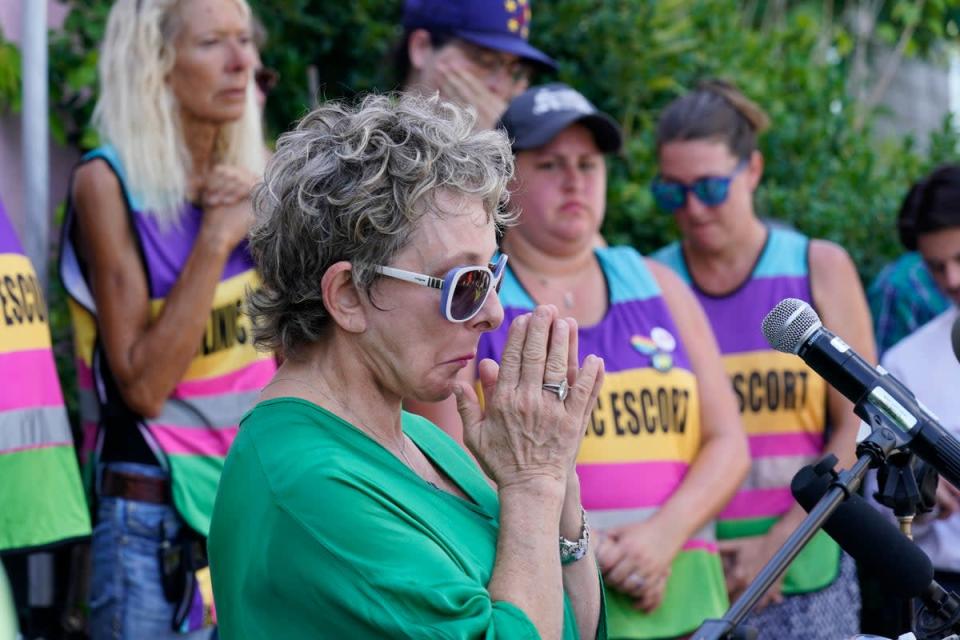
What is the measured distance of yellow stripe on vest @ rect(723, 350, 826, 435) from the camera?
4.33 metres

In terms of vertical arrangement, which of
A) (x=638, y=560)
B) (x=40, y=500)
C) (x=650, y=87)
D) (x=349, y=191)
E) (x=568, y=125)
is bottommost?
(x=638, y=560)

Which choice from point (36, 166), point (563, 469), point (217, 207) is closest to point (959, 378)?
point (563, 469)

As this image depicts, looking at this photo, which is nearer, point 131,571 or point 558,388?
point 558,388

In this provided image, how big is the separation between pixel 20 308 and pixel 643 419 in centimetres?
176

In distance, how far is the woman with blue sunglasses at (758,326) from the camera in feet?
13.8

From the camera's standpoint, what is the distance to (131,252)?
3.77 metres

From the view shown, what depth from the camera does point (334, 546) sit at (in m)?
2.13

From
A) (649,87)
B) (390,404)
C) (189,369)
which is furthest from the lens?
(649,87)

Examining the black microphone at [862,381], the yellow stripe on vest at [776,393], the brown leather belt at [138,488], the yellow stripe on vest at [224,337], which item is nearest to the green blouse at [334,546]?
the black microphone at [862,381]

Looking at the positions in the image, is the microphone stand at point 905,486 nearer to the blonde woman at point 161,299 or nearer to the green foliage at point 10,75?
the blonde woman at point 161,299

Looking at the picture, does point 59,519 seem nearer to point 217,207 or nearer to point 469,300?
point 217,207

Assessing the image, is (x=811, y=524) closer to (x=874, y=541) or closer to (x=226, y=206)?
(x=874, y=541)

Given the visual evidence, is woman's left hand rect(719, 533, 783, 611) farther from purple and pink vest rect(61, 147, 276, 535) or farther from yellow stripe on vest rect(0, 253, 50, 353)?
yellow stripe on vest rect(0, 253, 50, 353)


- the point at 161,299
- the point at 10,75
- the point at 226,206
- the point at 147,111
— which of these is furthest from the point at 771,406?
the point at 10,75
